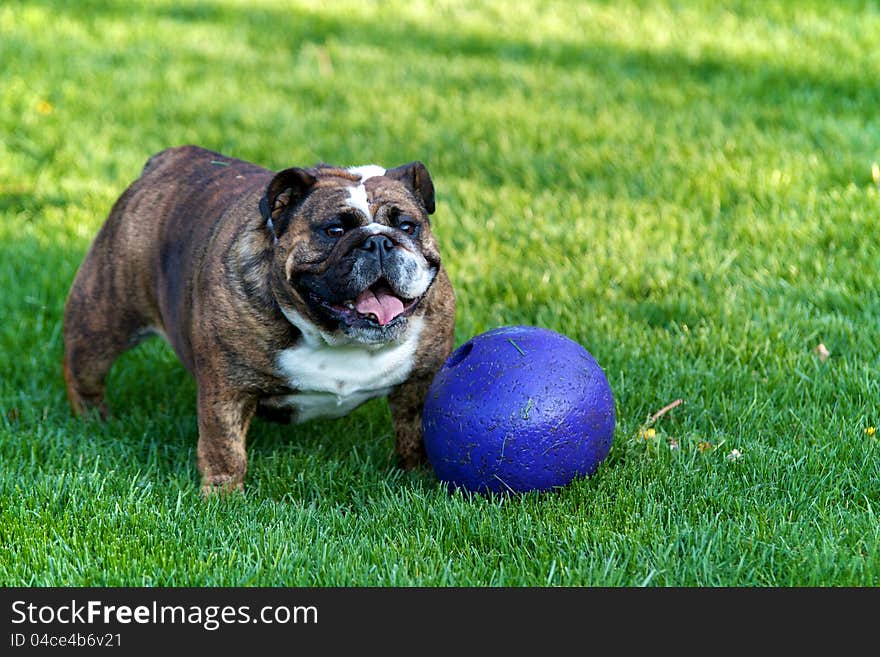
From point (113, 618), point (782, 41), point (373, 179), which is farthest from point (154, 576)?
point (782, 41)

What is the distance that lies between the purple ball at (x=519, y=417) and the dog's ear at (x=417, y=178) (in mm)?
629

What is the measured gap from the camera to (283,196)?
13.7ft

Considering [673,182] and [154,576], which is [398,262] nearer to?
[154,576]

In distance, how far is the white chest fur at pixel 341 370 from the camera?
4.24m

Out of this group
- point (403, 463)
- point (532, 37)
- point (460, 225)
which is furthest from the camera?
point (532, 37)

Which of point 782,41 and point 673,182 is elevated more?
point 782,41

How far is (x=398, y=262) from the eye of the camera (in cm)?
390

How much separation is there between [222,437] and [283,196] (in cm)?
97

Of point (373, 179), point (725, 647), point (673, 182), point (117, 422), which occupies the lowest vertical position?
point (117, 422)

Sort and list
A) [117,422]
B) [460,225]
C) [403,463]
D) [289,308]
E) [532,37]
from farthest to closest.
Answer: [532,37]
[460,225]
[117,422]
[403,463]
[289,308]

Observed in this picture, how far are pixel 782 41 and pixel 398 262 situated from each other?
688cm

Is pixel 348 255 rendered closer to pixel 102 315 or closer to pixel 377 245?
pixel 377 245

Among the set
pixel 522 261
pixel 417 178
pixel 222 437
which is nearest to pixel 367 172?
pixel 417 178

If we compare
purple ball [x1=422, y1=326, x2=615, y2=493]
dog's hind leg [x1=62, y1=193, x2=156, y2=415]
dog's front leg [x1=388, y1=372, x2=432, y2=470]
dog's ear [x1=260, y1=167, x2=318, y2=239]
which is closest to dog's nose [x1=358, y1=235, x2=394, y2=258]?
dog's ear [x1=260, y1=167, x2=318, y2=239]
